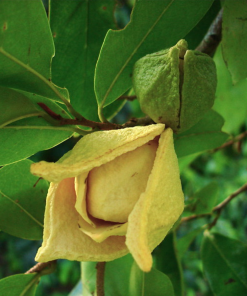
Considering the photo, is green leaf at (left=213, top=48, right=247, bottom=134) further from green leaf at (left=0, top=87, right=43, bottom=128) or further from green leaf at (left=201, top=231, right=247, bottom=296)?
green leaf at (left=0, top=87, right=43, bottom=128)

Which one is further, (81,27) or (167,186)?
(81,27)

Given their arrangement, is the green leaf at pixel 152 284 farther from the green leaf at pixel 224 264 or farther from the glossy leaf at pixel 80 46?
the glossy leaf at pixel 80 46

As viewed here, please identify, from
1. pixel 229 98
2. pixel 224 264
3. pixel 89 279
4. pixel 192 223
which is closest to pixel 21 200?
pixel 89 279

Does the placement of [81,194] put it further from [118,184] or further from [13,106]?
[13,106]

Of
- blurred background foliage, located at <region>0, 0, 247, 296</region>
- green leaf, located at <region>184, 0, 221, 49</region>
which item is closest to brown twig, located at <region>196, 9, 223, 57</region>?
green leaf, located at <region>184, 0, 221, 49</region>

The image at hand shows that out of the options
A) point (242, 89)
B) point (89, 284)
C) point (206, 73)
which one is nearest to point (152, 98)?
point (206, 73)

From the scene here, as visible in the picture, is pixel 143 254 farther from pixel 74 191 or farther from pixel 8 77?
pixel 8 77
